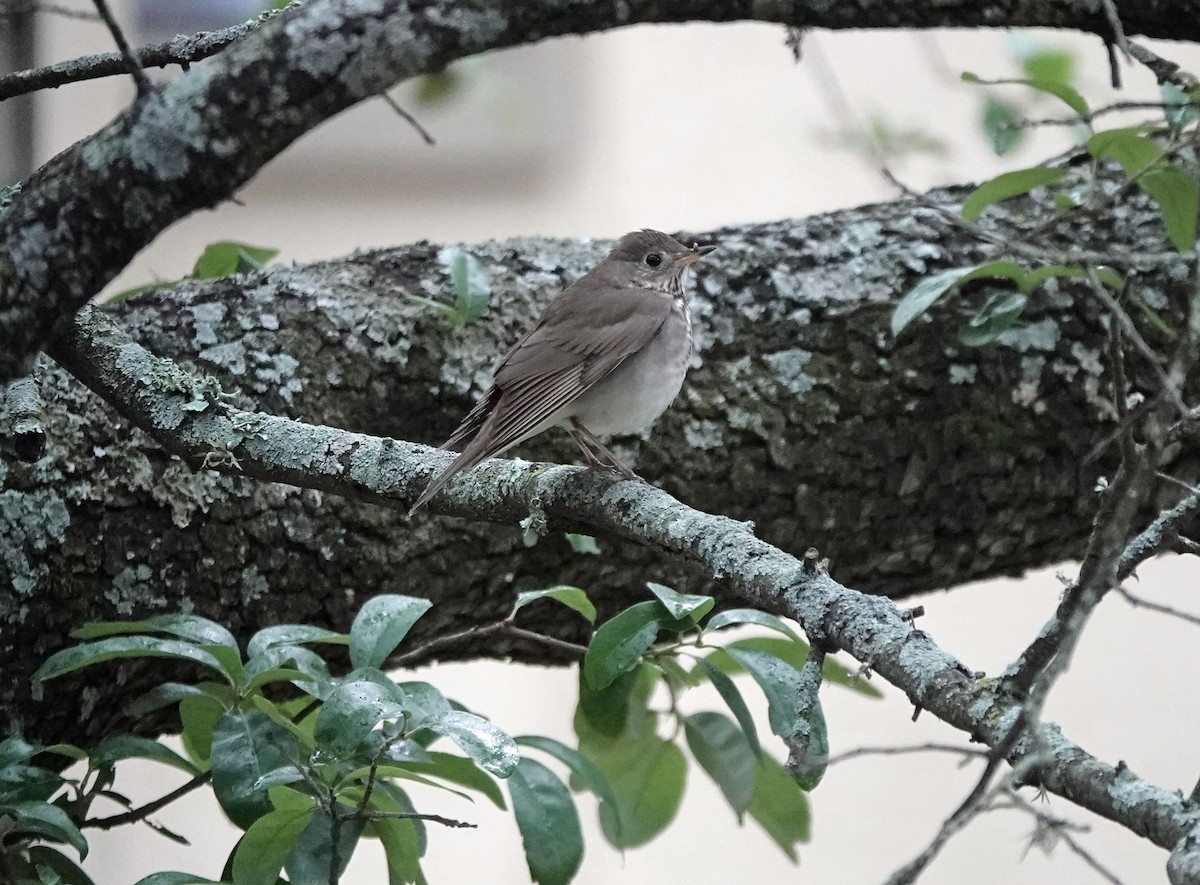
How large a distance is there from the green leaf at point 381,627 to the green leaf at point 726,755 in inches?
21.2

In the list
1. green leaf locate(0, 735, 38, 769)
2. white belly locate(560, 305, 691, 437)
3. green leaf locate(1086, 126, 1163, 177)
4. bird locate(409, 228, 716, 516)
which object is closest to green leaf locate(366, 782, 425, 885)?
green leaf locate(0, 735, 38, 769)

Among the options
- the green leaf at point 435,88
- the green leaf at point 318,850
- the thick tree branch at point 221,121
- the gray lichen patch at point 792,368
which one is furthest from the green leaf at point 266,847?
the green leaf at point 435,88

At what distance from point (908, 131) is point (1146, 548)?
2.75m

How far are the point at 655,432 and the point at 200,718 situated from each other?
1.17 m

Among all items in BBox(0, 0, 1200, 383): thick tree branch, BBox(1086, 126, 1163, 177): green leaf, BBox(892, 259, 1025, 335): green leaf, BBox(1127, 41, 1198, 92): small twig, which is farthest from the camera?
BBox(892, 259, 1025, 335): green leaf

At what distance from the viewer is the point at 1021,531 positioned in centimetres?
289

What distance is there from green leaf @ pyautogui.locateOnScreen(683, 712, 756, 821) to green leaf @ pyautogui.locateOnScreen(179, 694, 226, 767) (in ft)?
2.62

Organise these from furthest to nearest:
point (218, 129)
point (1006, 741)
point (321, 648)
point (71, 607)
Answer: point (321, 648) < point (71, 607) < point (218, 129) < point (1006, 741)

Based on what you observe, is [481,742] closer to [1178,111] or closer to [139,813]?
[139,813]

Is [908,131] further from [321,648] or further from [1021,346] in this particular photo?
[321,648]

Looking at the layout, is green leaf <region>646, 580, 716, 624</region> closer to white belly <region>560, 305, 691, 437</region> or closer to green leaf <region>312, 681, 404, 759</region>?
green leaf <region>312, 681, 404, 759</region>

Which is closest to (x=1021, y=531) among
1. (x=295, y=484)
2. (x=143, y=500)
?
(x=295, y=484)

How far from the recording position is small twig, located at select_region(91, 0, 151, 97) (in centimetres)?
133

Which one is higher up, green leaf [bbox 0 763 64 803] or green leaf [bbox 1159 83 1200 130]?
green leaf [bbox 1159 83 1200 130]
